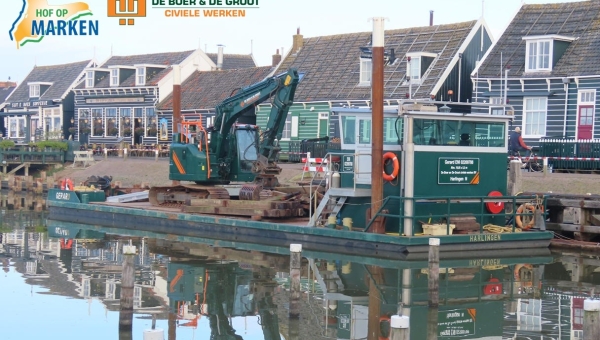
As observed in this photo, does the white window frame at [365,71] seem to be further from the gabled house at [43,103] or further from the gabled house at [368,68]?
the gabled house at [43,103]

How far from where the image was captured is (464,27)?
140ft

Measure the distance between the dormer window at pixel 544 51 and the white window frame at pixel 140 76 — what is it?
93.9 ft

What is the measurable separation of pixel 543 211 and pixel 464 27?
21.0 m

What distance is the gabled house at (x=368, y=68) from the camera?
41.5 metres

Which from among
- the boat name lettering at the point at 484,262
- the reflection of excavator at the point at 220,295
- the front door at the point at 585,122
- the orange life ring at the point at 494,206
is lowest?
the reflection of excavator at the point at 220,295

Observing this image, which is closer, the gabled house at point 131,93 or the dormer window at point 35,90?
the gabled house at point 131,93

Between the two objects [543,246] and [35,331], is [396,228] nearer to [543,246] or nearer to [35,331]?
[543,246]

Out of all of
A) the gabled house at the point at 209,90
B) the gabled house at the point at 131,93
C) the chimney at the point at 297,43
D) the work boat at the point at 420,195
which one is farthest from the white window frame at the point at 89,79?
the work boat at the point at 420,195

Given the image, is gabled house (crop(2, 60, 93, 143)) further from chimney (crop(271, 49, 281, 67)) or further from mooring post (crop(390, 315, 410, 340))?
mooring post (crop(390, 315, 410, 340))

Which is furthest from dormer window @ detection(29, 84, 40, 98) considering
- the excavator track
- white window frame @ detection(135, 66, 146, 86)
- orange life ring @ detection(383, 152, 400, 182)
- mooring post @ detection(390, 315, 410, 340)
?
mooring post @ detection(390, 315, 410, 340)

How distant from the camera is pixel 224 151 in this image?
1174 inches

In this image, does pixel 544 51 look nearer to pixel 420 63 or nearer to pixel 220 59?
pixel 420 63

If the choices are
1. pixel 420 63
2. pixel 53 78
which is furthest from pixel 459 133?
pixel 53 78

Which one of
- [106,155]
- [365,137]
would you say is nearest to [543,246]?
[365,137]
